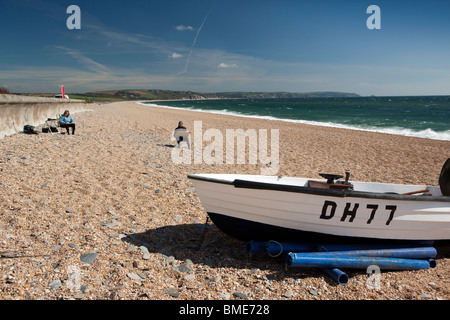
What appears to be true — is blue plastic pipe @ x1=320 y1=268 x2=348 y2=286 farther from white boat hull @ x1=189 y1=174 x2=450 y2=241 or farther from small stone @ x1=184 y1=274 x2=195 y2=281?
small stone @ x1=184 y1=274 x2=195 y2=281

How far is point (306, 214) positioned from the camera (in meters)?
4.34

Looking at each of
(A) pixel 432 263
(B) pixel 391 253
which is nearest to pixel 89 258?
(B) pixel 391 253

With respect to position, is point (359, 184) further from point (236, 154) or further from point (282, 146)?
point (282, 146)

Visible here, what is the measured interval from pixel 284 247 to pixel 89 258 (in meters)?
3.00

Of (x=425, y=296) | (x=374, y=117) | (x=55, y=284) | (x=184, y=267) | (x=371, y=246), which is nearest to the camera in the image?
(x=55, y=284)

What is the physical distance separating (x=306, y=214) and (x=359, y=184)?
7.12 ft

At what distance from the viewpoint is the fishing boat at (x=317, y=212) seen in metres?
4.20

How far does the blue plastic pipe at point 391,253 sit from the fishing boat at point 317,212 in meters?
0.21

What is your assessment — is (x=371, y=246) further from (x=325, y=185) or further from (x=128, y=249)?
(x=128, y=249)

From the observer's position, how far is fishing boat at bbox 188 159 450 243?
4195 mm

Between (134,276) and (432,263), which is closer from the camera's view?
(134,276)

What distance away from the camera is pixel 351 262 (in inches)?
164
